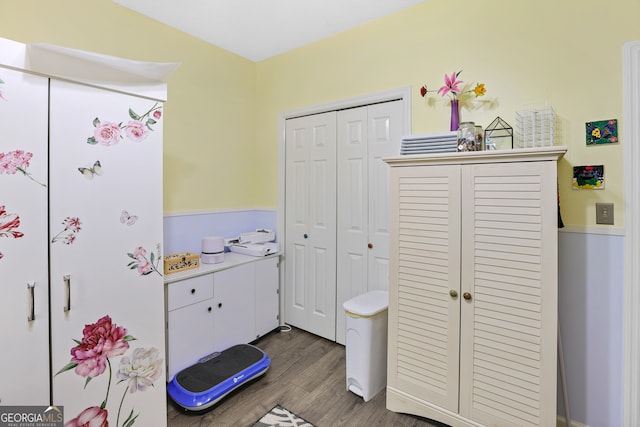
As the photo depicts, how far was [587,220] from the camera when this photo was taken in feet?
5.62

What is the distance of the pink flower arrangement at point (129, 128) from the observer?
1.49m

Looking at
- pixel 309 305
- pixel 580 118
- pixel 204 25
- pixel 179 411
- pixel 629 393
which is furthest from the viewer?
pixel 309 305

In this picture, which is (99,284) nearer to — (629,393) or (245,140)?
(245,140)

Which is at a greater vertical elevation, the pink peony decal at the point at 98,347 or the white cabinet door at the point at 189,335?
the pink peony decal at the point at 98,347

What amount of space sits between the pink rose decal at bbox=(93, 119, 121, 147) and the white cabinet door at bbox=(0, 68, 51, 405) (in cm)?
19

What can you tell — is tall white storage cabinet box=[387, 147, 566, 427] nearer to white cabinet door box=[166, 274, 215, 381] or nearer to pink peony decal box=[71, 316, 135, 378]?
white cabinet door box=[166, 274, 215, 381]

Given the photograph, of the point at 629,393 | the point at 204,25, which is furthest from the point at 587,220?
the point at 204,25

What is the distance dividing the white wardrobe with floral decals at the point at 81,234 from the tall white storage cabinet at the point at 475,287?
1420 millimetres

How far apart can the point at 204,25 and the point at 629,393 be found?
12.2ft

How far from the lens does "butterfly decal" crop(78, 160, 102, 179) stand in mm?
1452

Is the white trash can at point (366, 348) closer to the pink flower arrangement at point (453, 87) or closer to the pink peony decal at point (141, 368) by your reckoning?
the pink peony decal at point (141, 368)

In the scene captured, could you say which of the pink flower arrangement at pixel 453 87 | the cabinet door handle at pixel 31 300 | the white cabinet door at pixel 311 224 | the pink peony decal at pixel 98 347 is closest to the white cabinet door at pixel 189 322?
the pink peony decal at pixel 98 347

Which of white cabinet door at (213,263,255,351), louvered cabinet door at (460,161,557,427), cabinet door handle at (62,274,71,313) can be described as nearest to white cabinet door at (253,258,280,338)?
white cabinet door at (213,263,255,351)

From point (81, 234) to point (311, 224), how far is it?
1.83 metres
